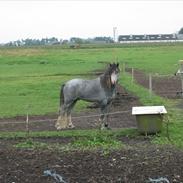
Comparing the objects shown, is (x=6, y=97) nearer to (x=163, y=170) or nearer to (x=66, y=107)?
(x=66, y=107)

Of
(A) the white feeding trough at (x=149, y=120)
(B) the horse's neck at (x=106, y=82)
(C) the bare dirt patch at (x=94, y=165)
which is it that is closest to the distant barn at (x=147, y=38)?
(B) the horse's neck at (x=106, y=82)

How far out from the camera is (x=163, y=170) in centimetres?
924

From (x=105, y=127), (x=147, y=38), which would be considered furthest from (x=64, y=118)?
(x=147, y=38)

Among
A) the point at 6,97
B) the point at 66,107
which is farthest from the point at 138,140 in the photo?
the point at 6,97

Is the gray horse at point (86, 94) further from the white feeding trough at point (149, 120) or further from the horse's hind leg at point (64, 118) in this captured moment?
the white feeding trough at point (149, 120)

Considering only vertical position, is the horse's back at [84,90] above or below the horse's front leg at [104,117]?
above

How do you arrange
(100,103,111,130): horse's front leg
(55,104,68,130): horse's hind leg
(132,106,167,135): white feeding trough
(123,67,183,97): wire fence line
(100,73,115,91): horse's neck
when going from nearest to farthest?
(132,106,167,135): white feeding trough < (100,103,111,130): horse's front leg < (100,73,115,91): horse's neck < (55,104,68,130): horse's hind leg < (123,67,183,97): wire fence line

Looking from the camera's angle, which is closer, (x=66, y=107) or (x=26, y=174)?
(x=26, y=174)

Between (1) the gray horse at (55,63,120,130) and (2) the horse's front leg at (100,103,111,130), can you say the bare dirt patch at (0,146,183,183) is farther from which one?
(1) the gray horse at (55,63,120,130)

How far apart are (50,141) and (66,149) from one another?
2.33 metres

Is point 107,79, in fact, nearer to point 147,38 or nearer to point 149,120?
point 149,120

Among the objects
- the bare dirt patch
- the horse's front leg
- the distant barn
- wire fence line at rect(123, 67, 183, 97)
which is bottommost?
the distant barn

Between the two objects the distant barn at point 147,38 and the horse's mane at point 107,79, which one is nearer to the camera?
the horse's mane at point 107,79

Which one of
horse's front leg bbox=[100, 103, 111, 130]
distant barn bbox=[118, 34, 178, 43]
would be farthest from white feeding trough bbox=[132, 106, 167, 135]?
distant barn bbox=[118, 34, 178, 43]
